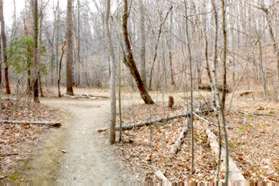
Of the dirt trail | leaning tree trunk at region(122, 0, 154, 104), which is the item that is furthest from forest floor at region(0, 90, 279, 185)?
leaning tree trunk at region(122, 0, 154, 104)

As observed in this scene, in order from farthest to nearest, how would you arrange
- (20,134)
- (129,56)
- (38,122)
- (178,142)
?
(129,56) < (38,122) < (20,134) < (178,142)

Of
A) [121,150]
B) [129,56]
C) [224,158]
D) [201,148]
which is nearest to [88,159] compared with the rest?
[121,150]

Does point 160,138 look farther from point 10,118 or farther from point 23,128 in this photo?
point 10,118

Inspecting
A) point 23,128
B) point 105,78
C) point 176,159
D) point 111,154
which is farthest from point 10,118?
point 105,78

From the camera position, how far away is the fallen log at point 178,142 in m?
9.92

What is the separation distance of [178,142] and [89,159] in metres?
2.62

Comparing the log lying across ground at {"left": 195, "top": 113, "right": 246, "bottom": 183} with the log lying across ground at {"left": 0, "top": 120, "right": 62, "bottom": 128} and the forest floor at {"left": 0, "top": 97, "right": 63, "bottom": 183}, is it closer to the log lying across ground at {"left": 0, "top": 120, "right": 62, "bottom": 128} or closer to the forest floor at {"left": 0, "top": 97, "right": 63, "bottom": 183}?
the forest floor at {"left": 0, "top": 97, "right": 63, "bottom": 183}

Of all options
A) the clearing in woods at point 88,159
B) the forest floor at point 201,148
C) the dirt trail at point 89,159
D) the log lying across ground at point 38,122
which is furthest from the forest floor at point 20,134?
the forest floor at point 201,148

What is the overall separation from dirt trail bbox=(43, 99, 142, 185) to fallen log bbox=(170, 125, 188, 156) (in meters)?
1.59

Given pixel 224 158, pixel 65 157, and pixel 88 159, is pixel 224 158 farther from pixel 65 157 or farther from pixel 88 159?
pixel 65 157

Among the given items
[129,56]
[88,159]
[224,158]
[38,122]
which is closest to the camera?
[224,158]

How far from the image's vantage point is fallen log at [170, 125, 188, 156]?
9.92 meters

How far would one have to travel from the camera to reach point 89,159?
31.1 feet

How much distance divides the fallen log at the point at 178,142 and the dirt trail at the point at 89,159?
1.59m
